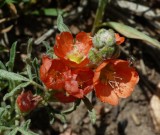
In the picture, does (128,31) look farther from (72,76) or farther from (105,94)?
(72,76)

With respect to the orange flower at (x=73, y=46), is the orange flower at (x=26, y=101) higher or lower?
lower

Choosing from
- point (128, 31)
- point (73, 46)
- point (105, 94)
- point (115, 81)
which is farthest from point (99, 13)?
point (105, 94)

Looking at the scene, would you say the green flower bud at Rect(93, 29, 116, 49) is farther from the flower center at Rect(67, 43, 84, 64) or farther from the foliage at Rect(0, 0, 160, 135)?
the flower center at Rect(67, 43, 84, 64)

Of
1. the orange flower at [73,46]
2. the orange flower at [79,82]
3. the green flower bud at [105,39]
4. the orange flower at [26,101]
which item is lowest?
the orange flower at [26,101]

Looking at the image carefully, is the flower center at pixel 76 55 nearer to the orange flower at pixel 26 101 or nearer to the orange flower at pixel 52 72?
the orange flower at pixel 52 72

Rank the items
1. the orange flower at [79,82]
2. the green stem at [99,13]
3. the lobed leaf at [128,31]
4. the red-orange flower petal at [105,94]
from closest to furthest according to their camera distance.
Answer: the orange flower at [79,82] < the red-orange flower petal at [105,94] < the lobed leaf at [128,31] < the green stem at [99,13]

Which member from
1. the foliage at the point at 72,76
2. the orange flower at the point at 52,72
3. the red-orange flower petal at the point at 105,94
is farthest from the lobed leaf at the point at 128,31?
the orange flower at the point at 52,72

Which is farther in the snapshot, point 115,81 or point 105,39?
point 115,81
